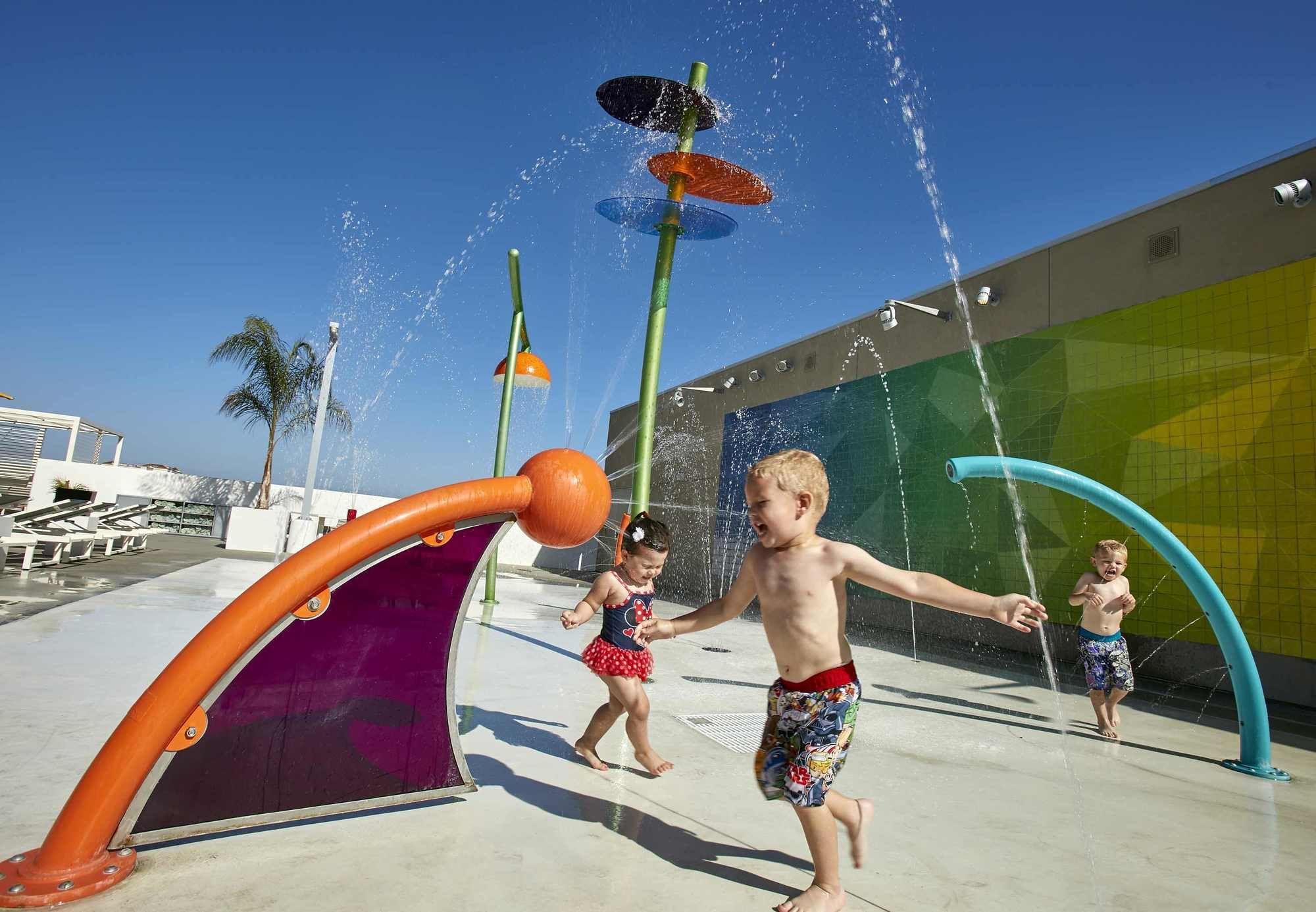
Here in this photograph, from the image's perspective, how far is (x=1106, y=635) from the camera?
217 inches

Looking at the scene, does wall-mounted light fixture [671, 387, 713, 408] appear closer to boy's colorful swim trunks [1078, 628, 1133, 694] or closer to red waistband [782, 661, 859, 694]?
boy's colorful swim trunks [1078, 628, 1133, 694]

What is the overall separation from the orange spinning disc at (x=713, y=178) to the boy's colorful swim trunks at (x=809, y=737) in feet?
15.8

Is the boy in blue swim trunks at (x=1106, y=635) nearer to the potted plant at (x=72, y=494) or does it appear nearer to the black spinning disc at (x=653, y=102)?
the black spinning disc at (x=653, y=102)

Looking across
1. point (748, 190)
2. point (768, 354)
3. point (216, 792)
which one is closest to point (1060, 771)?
point (216, 792)

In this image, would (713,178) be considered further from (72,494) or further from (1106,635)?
(72,494)

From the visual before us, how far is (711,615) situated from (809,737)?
514 mm

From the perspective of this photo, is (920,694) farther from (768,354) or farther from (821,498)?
(768,354)

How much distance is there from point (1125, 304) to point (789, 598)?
28.3 ft

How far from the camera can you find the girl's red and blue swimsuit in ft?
12.1

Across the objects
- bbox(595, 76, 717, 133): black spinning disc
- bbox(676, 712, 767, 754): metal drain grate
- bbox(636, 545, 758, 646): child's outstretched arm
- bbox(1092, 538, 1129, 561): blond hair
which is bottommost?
bbox(676, 712, 767, 754): metal drain grate

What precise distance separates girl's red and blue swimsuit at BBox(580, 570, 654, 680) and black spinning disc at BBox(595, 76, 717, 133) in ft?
13.6

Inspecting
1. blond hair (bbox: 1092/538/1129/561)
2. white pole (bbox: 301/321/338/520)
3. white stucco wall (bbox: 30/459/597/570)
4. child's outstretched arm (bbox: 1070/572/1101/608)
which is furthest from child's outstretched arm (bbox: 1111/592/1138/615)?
white stucco wall (bbox: 30/459/597/570)

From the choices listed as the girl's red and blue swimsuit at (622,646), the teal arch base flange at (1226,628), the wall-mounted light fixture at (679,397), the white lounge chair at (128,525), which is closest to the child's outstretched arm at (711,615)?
the girl's red and blue swimsuit at (622,646)

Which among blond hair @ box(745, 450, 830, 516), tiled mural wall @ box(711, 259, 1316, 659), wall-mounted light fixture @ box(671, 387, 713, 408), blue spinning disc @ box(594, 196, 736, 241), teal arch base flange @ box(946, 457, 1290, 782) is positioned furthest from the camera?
wall-mounted light fixture @ box(671, 387, 713, 408)
